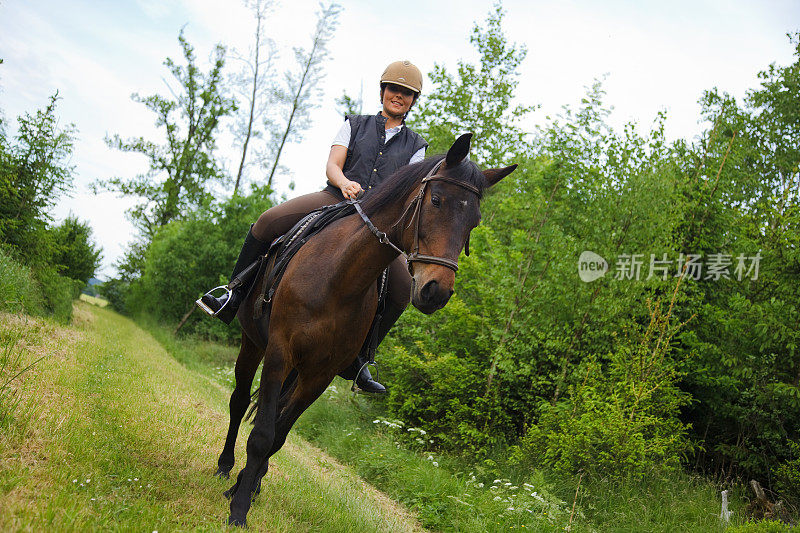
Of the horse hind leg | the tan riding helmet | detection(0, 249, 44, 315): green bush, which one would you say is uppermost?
the tan riding helmet

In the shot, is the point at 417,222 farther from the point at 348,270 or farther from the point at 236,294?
the point at 236,294

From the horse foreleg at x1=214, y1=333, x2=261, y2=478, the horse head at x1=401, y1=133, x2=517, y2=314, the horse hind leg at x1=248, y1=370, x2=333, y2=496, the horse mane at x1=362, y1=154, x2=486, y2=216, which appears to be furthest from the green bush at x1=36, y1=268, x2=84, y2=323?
the horse head at x1=401, y1=133, x2=517, y2=314

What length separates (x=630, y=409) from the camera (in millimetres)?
8305

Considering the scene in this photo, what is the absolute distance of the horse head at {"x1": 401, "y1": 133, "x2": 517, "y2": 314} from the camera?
3.16 m

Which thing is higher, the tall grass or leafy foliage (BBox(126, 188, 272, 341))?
leafy foliage (BBox(126, 188, 272, 341))

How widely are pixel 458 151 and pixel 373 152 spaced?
1.59 metres

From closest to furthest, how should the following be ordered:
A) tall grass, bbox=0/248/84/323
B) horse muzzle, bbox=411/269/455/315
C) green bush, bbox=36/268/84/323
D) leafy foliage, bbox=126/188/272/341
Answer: horse muzzle, bbox=411/269/455/315 < tall grass, bbox=0/248/84/323 < green bush, bbox=36/268/84/323 < leafy foliage, bbox=126/188/272/341

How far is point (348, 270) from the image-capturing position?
3877mm

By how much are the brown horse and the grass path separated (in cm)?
50

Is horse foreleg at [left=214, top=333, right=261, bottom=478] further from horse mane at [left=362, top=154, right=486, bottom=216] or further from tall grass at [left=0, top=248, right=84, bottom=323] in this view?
tall grass at [left=0, top=248, right=84, bottom=323]

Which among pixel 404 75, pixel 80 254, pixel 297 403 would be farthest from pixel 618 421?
pixel 80 254

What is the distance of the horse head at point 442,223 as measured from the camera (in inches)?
124

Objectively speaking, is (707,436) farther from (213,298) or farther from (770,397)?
(213,298)

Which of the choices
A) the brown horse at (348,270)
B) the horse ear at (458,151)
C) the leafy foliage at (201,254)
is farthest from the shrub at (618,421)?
the leafy foliage at (201,254)
